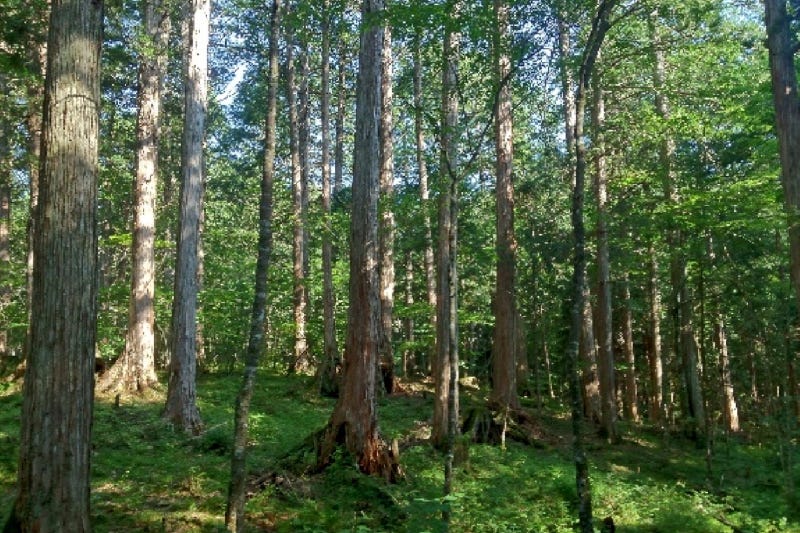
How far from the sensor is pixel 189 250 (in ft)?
38.7

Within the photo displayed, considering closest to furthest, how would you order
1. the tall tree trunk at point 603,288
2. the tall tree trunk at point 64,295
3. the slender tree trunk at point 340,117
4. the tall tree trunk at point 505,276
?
1. the tall tree trunk at point 64,295
2. the tall tree trunk at point 505,276
3. the tall tree trunk at point 603,288
4. the slender tree trunk at point 340,117

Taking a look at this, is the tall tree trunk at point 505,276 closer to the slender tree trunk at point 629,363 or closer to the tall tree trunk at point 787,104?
the tall tree trunk at point 787,104

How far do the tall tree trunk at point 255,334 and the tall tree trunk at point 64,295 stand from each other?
1.51 meters

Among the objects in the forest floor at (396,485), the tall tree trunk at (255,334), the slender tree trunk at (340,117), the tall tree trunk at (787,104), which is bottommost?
the forest floor at (396,485)

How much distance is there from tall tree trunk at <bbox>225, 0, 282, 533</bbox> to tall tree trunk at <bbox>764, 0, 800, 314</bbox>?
756cm

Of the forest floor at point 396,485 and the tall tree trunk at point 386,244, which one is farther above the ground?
the tall tree trunk at point 386,244

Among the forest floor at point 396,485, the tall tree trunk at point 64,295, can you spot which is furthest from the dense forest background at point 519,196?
the tall tree trunk at point 64,295

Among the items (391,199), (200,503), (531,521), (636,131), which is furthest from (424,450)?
(636,131)

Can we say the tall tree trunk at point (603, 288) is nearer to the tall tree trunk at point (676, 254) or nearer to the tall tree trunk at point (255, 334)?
the tall tree trunk at point (676, 254)

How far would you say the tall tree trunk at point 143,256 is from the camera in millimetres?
13969

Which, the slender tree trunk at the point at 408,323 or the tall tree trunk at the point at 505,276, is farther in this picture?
the slender tree trunk at the point at 408,323

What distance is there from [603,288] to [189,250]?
34.5ft

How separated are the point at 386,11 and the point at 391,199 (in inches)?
269

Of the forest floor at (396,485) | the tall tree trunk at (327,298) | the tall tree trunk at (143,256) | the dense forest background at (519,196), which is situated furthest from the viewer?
the tall tree trunk at (327,298)
